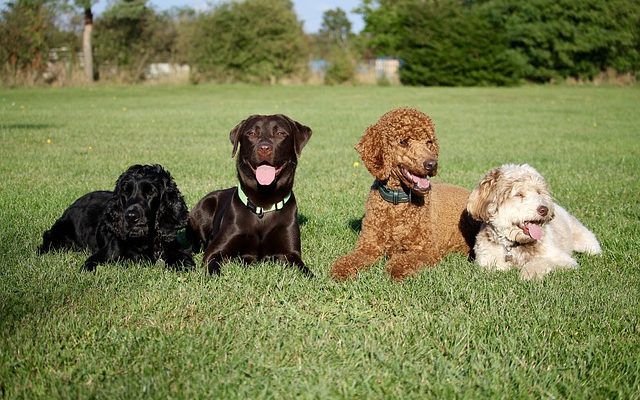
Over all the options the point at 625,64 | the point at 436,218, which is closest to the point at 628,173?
the point at 436,218

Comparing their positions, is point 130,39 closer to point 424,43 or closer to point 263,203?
point 424,43

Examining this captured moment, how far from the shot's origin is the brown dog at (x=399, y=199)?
17.3 ft

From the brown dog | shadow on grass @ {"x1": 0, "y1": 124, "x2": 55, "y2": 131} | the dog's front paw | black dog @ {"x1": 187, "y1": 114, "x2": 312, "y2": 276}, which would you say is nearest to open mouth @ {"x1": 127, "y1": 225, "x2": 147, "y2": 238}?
black dog @ {"x1": 187, "y1": 114, "x2": 312, "y2": 276}

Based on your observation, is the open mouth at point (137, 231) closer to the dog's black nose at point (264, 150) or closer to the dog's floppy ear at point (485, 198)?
the dog's black nose at point (264, 150)

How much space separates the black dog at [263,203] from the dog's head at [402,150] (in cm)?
71

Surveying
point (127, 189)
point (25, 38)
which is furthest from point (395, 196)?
point (25, 38)

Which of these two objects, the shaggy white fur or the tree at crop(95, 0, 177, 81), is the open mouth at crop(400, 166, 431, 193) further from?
the tree at crop(95, 0, 177, 81)

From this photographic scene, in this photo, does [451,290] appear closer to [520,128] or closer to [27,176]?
[27,176]

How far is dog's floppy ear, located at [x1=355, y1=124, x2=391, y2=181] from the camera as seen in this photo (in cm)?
542

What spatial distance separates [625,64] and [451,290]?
49.5 meters

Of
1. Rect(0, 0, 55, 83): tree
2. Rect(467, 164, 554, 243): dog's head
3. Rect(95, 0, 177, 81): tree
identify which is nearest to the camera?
Rect(467, 164, 554, 243): dog's head

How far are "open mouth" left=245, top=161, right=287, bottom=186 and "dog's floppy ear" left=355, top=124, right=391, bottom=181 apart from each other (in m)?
0.76

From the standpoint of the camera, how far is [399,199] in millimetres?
5543

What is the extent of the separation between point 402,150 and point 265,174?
1195 millimetres
